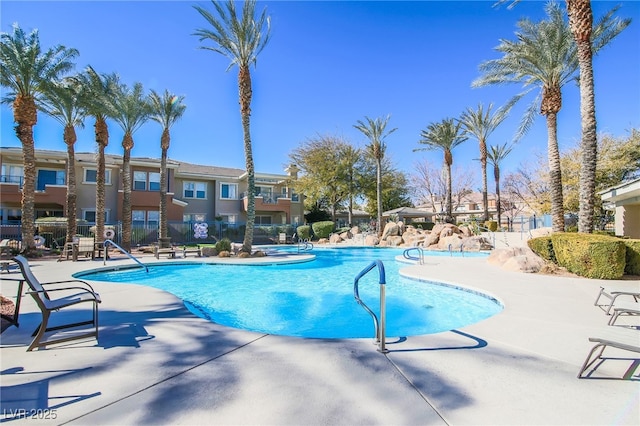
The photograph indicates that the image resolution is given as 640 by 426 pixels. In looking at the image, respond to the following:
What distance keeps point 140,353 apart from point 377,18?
16098 millimetres

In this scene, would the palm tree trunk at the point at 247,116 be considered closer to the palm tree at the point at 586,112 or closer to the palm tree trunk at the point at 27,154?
the palm tree trunk at the point at 27,154

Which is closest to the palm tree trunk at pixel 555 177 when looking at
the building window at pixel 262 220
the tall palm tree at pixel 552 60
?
the tall palm tree at pixel 552 60

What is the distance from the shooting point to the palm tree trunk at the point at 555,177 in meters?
14.3

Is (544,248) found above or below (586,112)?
below

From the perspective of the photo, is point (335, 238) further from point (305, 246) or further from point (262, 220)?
point (262, 220)

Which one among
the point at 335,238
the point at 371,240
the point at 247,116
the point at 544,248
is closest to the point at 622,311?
the point at 544,248

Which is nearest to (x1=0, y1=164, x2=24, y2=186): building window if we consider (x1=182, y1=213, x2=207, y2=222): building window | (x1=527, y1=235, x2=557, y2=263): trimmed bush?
(x1=182, y1=213, x2=207, y2=222): building window

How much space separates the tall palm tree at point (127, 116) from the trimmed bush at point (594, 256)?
870 inches

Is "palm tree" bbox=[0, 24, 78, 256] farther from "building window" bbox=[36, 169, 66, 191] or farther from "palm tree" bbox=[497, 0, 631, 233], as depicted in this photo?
"palm tree" bbox=[497, 0, 631, 233]

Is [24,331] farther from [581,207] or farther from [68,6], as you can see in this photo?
[581,207]

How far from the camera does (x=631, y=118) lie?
25.6 m

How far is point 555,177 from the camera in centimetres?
1470

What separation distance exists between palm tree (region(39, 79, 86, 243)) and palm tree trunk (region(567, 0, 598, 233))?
2428 cm

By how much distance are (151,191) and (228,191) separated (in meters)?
7.86
